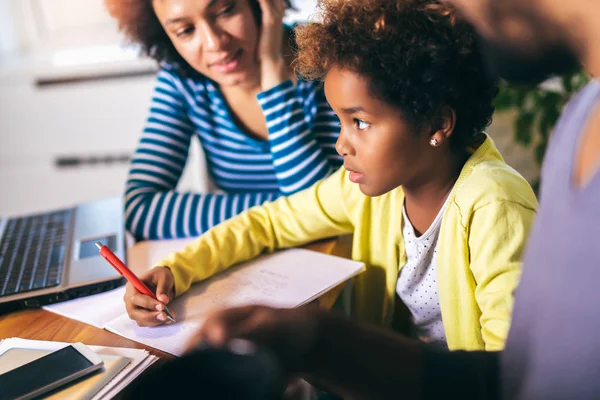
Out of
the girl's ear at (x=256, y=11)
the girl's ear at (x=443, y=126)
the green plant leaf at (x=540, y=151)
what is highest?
the girl's ear at (x=256, y=11)

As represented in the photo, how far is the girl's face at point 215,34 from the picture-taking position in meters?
1.23

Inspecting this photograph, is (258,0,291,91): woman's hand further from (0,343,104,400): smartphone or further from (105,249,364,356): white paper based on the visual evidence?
(0,343,104,400): smartphone

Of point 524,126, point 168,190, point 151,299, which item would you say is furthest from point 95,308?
point 524,126

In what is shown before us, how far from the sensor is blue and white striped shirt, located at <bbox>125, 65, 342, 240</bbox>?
48.5 inches

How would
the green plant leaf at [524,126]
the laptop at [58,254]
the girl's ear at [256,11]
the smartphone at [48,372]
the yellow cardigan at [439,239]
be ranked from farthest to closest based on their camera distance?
the green plant leaf at [524,126] < the girl's ear at [256,11] < the laptop at [58,254] < the yellow cardigan at [439,239] < the smartphone at [48,372]

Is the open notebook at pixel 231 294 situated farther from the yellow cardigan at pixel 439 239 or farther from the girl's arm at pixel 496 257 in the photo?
the girl's arm at pixel 496 257

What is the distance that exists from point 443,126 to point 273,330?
51 cm

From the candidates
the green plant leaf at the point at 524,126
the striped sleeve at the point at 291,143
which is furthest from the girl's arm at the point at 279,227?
the green plant leaf at the point at 524,126

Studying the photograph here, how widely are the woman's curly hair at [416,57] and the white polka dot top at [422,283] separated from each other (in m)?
0.19

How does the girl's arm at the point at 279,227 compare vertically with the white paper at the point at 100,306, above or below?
above

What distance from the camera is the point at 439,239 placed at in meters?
0.92

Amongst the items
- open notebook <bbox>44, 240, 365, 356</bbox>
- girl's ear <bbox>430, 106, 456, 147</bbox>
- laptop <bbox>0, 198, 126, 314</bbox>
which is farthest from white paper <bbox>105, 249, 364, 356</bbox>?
girl's ear <bbox>430, 106, 456, 147</bbox>

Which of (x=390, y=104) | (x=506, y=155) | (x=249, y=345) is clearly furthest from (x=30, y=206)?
(x=249, y=345)

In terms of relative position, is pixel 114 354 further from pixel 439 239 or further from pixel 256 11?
pixel 256 11
